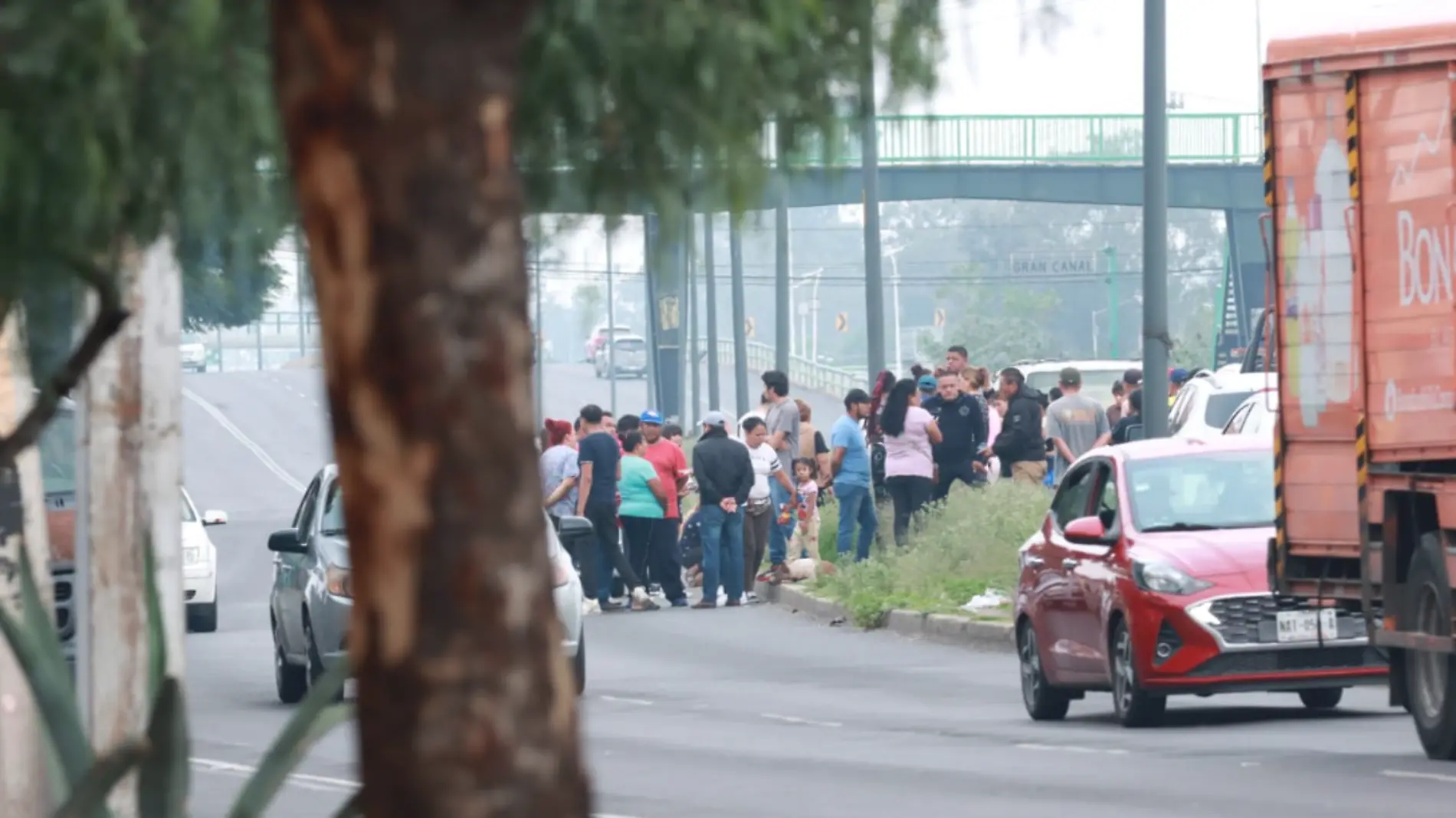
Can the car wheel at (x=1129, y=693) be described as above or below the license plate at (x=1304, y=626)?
below

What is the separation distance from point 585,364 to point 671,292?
10255 centimetres

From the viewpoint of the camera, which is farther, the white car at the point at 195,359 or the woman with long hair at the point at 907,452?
the white car at the point at 195,359

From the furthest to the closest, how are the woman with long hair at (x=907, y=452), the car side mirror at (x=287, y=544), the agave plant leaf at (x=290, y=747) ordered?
the woman with long hair at (x=907, y=452)
the car side mirror at (x=287, y=544)
the agave plant leaf at (x=290, y=747)

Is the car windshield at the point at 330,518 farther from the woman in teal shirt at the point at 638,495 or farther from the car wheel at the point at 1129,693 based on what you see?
the woman in teal shirt at the point at 638,495

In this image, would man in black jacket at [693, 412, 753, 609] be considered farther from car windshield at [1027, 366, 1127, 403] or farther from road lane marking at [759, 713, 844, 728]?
car windshield at [1027, 366, 1127, 403]

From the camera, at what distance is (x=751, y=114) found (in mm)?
4574

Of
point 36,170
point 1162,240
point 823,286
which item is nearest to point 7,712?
point 36,170

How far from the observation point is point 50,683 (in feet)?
17.5

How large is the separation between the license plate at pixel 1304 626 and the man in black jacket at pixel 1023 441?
10.7m

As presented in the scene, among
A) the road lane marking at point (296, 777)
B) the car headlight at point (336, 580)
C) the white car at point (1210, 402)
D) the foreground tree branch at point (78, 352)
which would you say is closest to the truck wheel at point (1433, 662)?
the road lane marking at point (296, 777)

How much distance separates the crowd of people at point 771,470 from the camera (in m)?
24.0

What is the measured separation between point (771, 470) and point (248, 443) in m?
48.8

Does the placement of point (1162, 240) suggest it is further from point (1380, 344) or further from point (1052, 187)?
point (1052, 187)

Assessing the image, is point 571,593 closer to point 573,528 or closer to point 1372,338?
point 573,528
